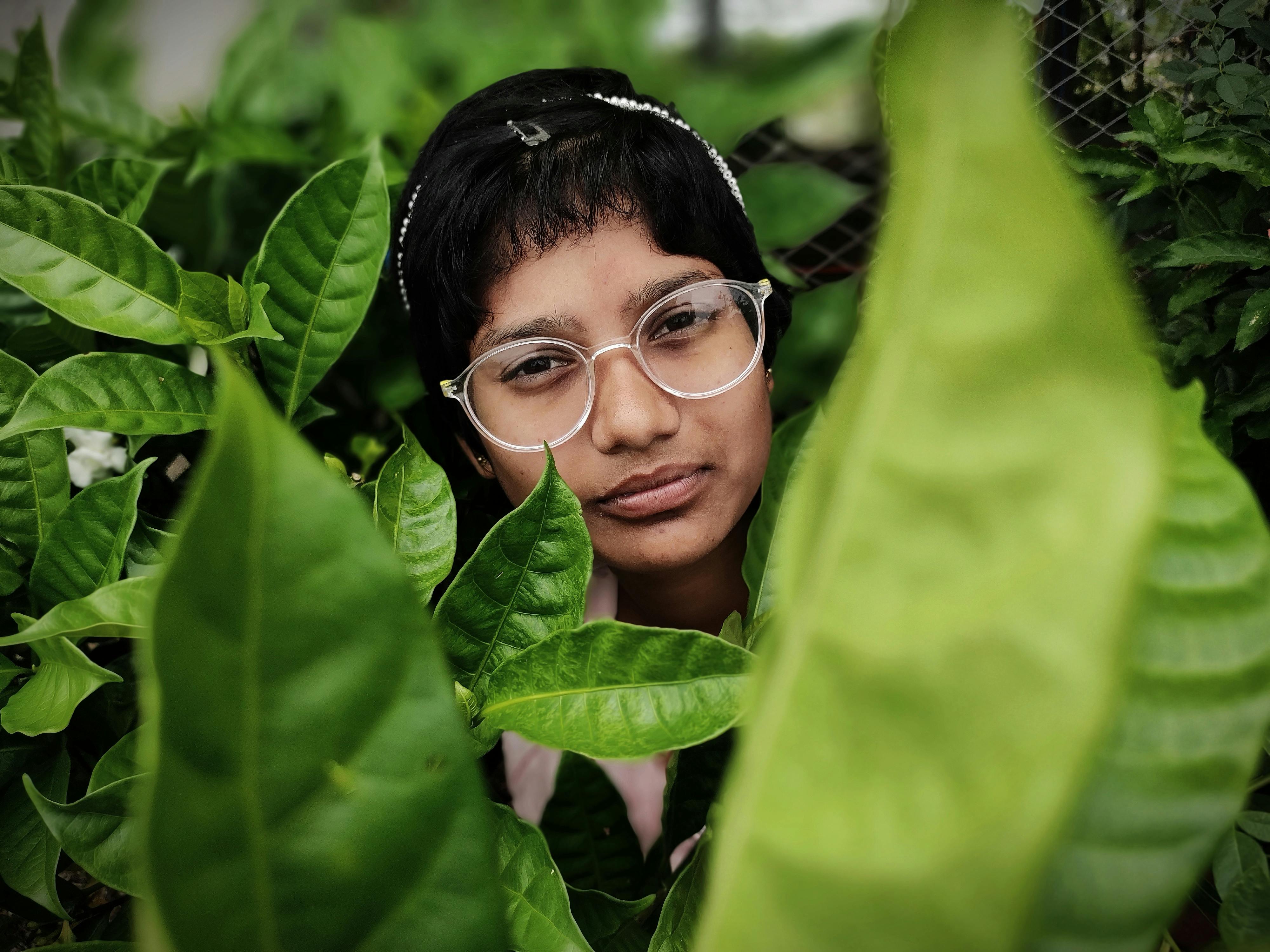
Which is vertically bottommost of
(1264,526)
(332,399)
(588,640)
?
(332,399)

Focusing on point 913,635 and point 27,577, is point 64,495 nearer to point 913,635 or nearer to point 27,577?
point 27,577

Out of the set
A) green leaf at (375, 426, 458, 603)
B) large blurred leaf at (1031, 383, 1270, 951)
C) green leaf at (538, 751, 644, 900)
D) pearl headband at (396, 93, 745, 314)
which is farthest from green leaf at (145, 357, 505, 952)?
pearl headband at (396, 93, 745, 314)

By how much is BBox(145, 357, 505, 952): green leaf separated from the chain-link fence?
514mm

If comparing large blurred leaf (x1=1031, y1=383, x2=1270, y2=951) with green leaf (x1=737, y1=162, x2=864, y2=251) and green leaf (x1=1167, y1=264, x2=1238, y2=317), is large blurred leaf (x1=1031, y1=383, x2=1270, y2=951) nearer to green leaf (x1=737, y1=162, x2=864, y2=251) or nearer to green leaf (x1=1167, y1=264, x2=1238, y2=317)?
green leaf (x1=1167, y1=264, x2=1238, y2=317)

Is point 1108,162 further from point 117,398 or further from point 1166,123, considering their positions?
point 117,398

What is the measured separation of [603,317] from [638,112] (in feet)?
0.79

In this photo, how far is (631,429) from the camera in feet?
1.82

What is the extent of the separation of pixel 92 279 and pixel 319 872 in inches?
15.5

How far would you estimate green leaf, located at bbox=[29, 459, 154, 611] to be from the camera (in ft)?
1.28

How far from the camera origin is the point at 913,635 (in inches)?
3.9

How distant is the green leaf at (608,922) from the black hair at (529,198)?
42 centimetres

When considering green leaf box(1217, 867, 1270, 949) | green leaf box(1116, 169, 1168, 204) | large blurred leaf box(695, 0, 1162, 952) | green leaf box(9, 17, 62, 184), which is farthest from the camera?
green leaf box(9, 17, 62, 184)

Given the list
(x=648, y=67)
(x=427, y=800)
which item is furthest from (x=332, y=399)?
(x=427, y=800)

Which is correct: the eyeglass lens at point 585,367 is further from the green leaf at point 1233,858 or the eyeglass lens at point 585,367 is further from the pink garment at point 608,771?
the green leaf at point 1233,858
